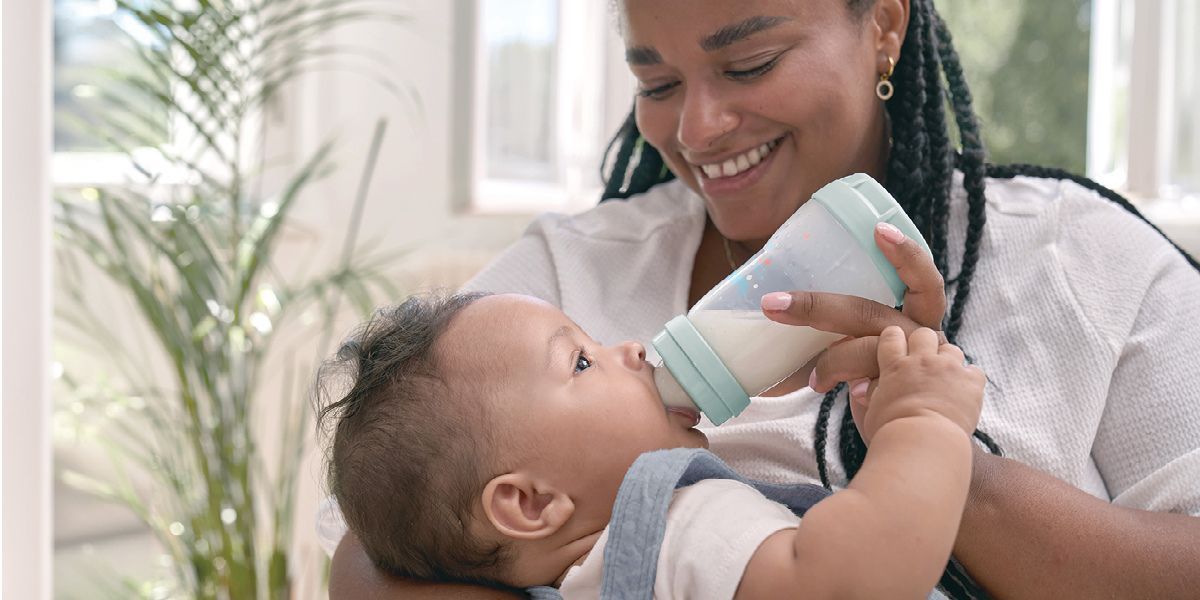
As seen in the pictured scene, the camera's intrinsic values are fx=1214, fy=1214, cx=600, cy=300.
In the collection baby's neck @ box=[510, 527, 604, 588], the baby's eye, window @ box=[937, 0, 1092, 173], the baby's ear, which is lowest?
baby's neck @ box=[510, 527, 604, 588]

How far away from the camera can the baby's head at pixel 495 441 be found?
45.1 inches

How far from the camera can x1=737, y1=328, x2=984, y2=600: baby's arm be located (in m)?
0.97

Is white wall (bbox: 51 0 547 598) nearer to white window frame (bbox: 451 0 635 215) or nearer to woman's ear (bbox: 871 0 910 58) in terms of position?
white window frame (bbox: 451 0 635 215)

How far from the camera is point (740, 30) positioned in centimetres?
147

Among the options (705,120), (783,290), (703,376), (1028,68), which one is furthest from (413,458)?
(1028,68)

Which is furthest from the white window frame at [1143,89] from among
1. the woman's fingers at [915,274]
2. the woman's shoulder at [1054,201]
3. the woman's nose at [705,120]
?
the woman's fingers at [915,274]

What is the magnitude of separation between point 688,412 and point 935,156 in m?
0.61

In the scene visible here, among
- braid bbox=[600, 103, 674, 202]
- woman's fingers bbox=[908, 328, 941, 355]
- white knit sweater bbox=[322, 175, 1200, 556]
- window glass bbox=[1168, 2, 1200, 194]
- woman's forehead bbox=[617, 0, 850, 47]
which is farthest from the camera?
window glass bbox=[1168, 2, 1200, 194]

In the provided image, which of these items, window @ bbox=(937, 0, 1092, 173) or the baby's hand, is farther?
window @ bbox=(937, 0, 1092, 173)

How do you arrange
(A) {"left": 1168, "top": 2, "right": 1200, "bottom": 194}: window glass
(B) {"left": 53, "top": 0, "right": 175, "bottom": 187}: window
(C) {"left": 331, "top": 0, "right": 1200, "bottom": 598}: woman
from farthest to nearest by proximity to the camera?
(A) {"left": 1168, "top": 2, "right": 1200, "bottom": 194}: window glass, (B) {"left": 53, "top": 0, "right": 175, "bottom": 187}: window, (C) {"left": 331, "top": 0, "right": 1200, "bottom": 598}: woman

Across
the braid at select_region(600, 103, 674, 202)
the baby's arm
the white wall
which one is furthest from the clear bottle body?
the white wall

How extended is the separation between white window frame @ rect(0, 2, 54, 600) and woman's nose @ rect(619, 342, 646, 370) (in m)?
1.15

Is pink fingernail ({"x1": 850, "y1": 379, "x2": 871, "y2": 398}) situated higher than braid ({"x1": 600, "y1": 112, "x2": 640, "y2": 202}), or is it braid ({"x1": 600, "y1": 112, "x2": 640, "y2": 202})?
braid ({"x1": 600, "y1": 112, "x2": 640, "y2": 202})

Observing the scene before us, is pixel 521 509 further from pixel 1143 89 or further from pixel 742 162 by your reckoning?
pixel 1143 89
